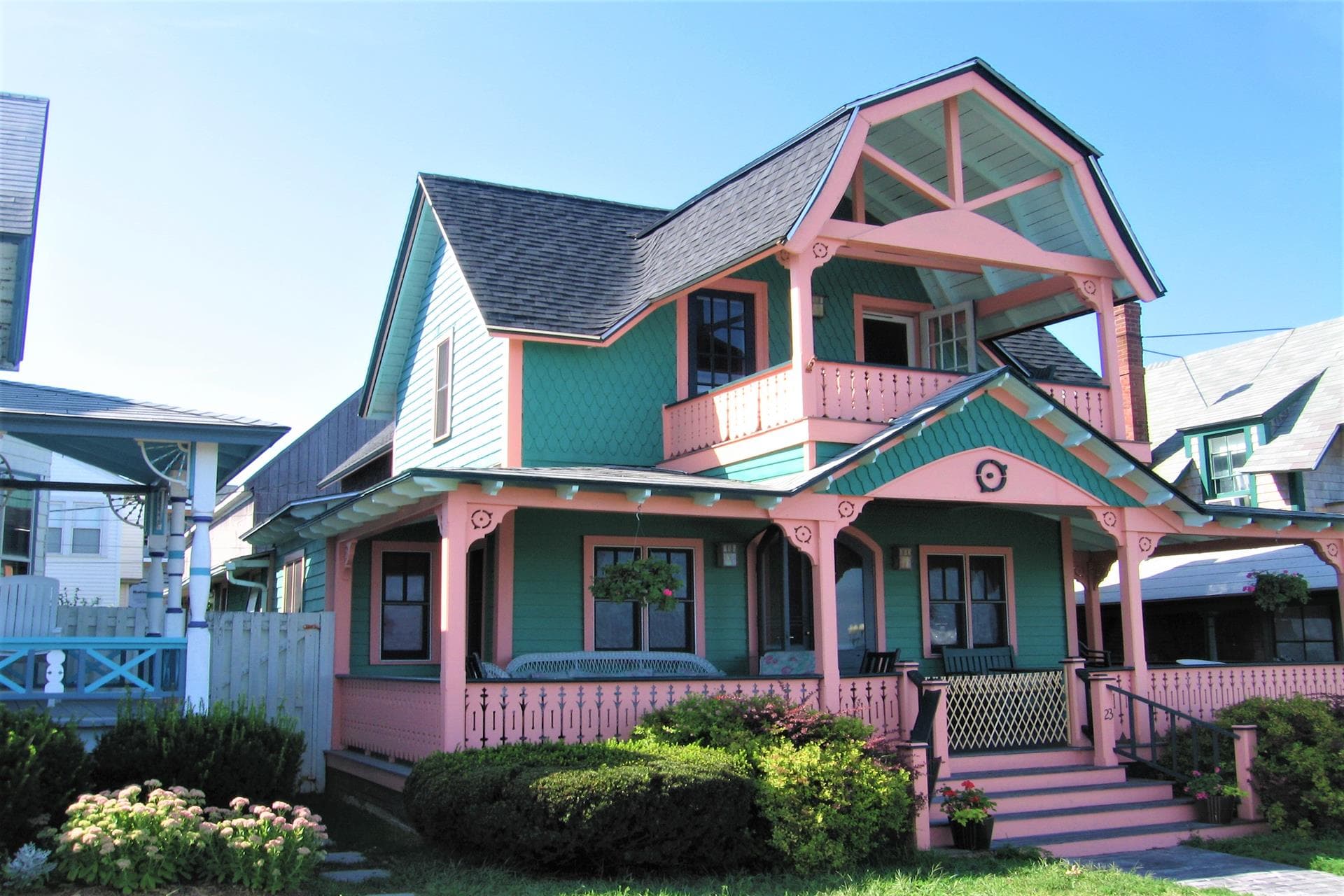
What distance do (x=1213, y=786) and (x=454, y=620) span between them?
324 inches

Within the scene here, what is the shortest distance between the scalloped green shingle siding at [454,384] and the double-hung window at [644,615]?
1.95 m

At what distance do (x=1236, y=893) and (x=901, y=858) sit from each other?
274cm

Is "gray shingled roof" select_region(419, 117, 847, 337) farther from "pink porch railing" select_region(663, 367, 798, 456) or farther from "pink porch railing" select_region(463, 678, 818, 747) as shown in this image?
"pink porch railing" select_region(463, 678, 818, 747)

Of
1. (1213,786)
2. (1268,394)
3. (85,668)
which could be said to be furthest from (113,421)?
(1268,394)

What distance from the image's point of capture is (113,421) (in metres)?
11.6

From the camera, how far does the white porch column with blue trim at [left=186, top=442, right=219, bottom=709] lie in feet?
37.5

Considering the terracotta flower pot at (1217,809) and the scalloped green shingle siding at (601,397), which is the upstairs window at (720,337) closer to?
the scalloped green shingle siding at (601,397)

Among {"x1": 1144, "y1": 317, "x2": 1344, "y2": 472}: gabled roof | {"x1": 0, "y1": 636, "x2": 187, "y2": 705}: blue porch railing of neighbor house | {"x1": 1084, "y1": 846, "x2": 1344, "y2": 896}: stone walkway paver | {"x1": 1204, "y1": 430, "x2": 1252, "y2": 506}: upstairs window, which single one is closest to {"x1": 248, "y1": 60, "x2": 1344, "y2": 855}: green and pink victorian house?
{"x1": 1084, "y1": 846, "x2": 1344, "y2": 896}: stone walkway paver

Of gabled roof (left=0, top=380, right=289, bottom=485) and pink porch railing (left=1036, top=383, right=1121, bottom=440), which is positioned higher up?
pink porch railing (left=1036, top=383, right=1121, bottom=440)

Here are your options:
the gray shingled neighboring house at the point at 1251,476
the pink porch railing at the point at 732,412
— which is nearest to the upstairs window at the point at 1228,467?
the gray shingled neighboring house at the point at 1251,476

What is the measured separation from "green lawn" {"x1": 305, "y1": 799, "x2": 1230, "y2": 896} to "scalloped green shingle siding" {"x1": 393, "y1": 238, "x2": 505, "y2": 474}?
6.12 meters

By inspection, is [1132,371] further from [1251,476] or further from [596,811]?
[596,811]

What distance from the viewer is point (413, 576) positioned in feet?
55.2

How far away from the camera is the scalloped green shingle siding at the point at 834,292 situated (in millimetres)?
17156
